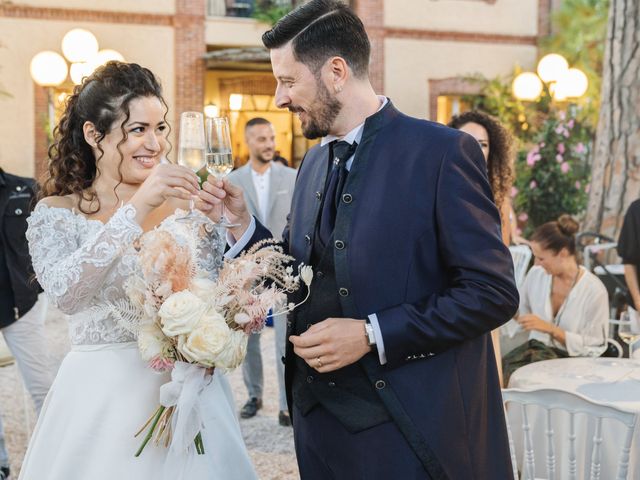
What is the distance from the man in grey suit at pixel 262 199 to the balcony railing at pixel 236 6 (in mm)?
10334

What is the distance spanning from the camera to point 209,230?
2895 millimetres

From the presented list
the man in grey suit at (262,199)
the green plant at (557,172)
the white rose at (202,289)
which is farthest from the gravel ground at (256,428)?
the green plant at (557,172)

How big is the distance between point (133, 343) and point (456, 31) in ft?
52.3

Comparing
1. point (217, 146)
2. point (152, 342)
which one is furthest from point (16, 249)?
point (152, 342)

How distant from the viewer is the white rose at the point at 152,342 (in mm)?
2299

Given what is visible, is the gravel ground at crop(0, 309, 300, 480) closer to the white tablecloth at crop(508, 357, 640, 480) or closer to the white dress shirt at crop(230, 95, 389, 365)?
the white tablecloth at crop(508, 357, 640, 480)

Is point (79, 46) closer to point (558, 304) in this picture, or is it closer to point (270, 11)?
point (270, 11)

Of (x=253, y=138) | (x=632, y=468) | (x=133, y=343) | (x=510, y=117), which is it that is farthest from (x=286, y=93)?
(x=510, y=117)

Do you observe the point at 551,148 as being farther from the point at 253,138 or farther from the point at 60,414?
the point at 60,414

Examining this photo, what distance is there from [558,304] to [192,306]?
343 centimetres

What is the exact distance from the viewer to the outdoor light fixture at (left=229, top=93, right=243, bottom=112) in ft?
54.3

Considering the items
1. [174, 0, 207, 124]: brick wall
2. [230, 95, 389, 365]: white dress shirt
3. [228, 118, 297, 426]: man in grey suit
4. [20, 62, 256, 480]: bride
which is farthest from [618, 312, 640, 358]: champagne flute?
[174, 0, 207, 124]: brick wall

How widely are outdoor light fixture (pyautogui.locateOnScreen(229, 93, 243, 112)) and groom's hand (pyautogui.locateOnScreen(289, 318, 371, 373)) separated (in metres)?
14.7

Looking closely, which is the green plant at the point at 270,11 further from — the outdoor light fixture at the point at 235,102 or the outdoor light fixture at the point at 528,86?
the outdoor light fixture at the point at 528,86
